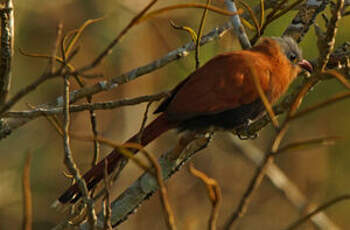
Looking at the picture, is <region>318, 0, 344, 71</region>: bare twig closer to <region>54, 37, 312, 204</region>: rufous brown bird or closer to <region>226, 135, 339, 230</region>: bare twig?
<region>54, 37, 312, 204</region>: rufous brown bird

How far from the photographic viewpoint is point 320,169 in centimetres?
818

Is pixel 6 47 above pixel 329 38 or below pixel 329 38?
above

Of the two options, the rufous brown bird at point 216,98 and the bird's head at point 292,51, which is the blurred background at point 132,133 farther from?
the rufous brown bird at point 216,98

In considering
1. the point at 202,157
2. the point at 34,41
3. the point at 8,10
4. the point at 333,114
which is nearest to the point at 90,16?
the point at 34,41

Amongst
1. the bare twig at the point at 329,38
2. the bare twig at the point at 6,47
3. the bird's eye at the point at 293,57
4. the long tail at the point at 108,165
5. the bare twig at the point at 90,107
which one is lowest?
the bird's eye at the point at 293,57

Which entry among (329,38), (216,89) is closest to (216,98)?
(216,89)

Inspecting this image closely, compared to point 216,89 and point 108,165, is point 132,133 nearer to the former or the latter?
point 216,89

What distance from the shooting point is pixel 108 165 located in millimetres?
3402

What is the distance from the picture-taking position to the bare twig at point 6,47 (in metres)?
2.68

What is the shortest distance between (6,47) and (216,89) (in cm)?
130

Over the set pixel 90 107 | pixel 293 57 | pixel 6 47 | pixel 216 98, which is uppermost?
pixel 6 47

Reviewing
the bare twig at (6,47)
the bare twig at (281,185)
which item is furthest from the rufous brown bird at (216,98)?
the bare twig at (281,185)

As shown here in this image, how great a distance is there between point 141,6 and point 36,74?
1734mm

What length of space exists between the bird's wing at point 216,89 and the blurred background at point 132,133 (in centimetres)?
372
